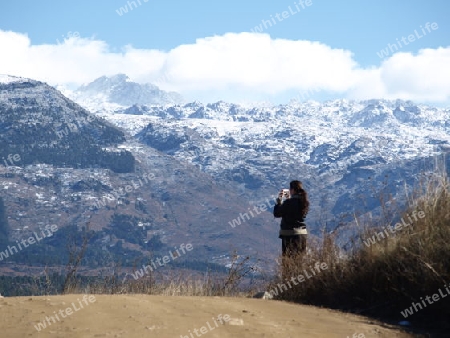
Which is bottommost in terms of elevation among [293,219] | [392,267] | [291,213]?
[392,267]

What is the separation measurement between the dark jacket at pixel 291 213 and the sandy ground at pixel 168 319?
8.52ft

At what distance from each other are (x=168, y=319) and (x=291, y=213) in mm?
4163

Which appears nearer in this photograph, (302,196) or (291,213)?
(291,213)

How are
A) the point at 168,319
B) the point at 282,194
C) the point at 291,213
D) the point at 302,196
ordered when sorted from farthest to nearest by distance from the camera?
the point at 282,194, the point at 302,196, the point at 291,213, the point at 168,319

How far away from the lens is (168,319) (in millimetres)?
6578

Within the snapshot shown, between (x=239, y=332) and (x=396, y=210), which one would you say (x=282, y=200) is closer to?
(x=396, y=210)

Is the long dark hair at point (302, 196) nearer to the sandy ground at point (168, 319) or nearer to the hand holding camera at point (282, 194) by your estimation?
the hand holding camera at point (282, 194)

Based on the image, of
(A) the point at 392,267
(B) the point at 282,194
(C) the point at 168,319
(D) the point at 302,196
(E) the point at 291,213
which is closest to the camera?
(C) the point at 168,319

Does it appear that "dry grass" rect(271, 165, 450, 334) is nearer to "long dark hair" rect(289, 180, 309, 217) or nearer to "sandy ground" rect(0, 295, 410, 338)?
"sandy ground" rect(0, 295, 410, 338)

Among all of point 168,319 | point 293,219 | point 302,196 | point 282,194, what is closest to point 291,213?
point 293,219

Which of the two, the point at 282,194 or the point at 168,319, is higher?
the point at 282,194

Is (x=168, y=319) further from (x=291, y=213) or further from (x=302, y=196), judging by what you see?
(x=302, y=196)

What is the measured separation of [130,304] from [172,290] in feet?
9.09

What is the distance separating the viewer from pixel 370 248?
8219 millimetres
